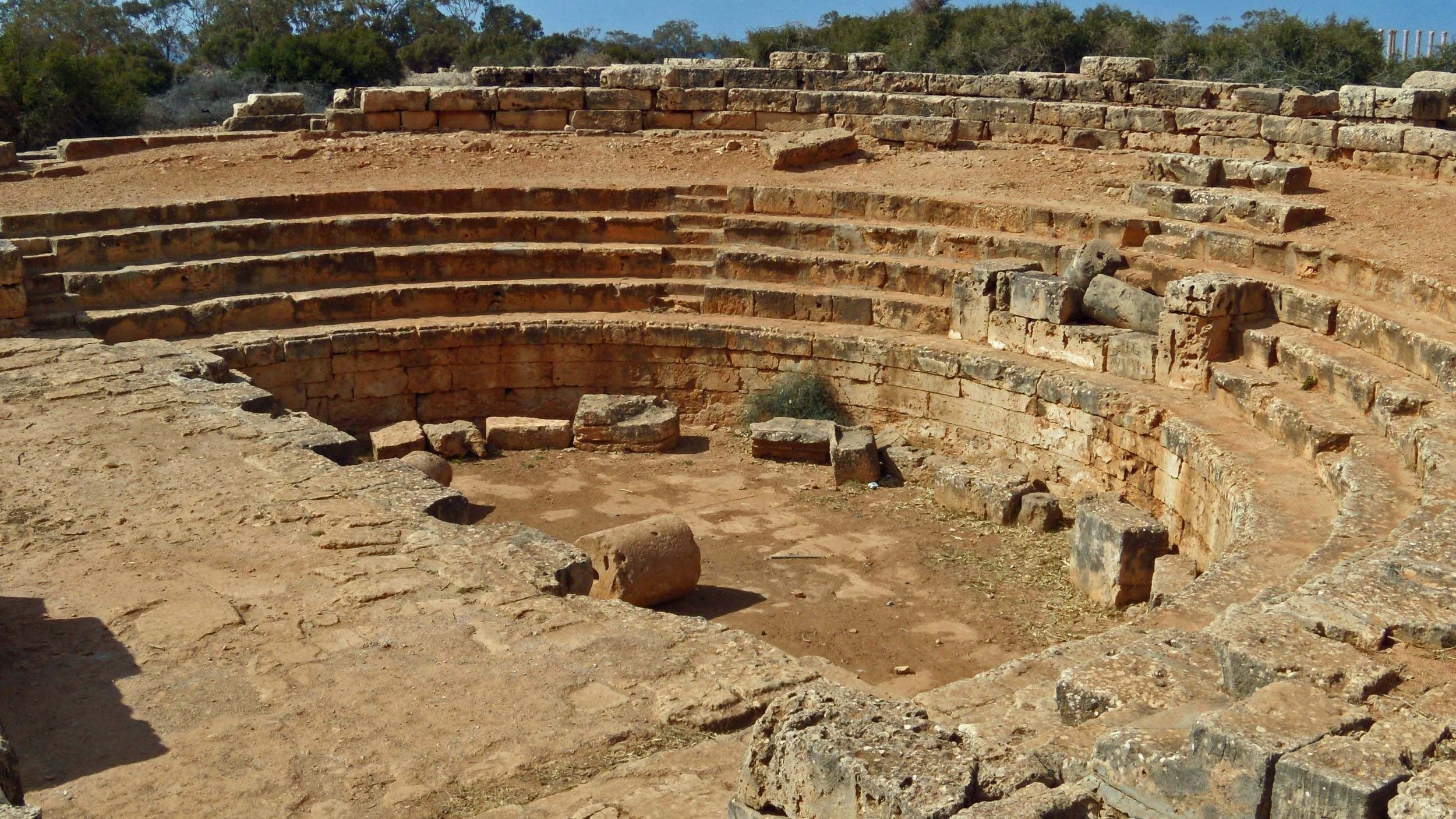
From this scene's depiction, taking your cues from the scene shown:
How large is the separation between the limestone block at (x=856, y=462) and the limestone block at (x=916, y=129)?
235 inches

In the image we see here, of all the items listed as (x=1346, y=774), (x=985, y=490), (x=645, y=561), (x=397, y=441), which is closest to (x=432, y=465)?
(x=397, y=441)

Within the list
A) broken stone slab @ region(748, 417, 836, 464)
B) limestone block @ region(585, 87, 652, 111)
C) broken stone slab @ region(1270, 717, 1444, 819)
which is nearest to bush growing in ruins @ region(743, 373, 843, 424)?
broken stone slab @ region(748, 417, 836, 464)

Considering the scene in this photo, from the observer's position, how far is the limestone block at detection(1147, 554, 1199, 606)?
9172 mm

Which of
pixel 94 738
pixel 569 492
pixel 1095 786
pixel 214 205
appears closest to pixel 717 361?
pixel 569 492

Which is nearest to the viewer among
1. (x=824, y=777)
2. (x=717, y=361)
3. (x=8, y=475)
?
(x=824, y=777)

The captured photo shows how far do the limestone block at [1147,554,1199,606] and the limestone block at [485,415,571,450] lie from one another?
20.6 feet

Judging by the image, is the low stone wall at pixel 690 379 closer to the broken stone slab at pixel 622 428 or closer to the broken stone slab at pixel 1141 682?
the broken stone slab at pixel 622 428

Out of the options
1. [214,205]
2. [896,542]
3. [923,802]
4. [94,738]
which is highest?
[214,205]

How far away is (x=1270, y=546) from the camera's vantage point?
332 inches

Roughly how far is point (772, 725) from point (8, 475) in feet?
22.1

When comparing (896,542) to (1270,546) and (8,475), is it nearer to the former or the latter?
(1270,546)

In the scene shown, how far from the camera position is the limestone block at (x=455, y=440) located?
13.5 meters

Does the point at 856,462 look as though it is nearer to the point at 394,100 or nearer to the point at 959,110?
the point at 959,110

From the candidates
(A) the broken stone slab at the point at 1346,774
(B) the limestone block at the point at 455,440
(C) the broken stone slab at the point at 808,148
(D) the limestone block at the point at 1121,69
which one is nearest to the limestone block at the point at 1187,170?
(D) the limestone block at the point at 1121,69
